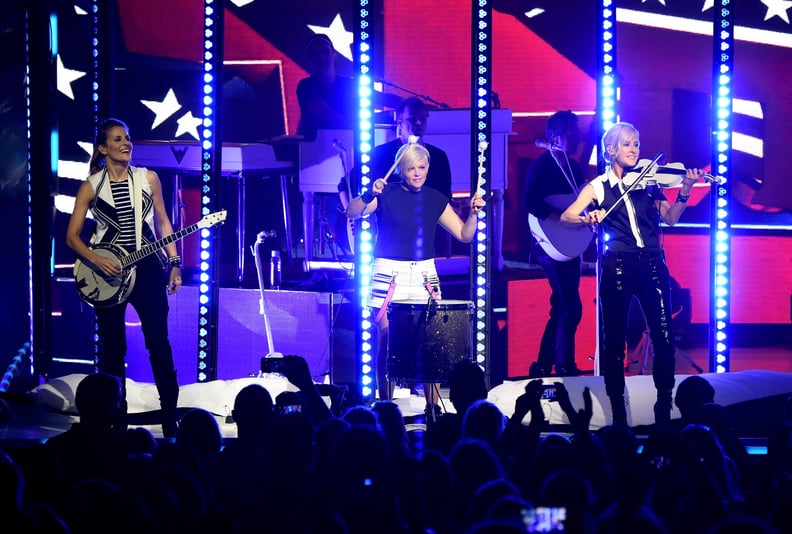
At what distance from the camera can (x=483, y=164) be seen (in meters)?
6.64

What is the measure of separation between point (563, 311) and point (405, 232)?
1824 millimetres

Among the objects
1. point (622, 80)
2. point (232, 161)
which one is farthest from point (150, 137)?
point (622, 80)

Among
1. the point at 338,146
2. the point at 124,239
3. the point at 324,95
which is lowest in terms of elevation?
the point at 124,239

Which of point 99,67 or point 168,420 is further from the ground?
point 99,67

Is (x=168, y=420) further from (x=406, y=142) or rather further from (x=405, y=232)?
(x=406, y=142)

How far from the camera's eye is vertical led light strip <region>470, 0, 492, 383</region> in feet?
21.8

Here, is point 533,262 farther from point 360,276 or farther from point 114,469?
point 114,469

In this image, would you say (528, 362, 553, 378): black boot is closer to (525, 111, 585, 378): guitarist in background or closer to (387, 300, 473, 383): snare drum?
(525, 111, 585, 378): guitarist in background

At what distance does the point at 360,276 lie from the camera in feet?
21.9

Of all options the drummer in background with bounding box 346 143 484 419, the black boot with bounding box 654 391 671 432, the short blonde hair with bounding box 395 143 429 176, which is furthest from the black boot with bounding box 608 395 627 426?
the short blonde hair with bounding box 395 143 429 176

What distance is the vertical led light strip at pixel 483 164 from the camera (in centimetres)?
664

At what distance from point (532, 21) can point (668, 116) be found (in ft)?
5.52

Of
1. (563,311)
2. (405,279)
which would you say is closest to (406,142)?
(405,279)

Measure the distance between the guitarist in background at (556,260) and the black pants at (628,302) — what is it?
1.56 metres
